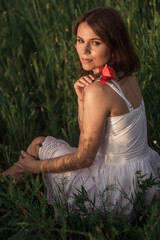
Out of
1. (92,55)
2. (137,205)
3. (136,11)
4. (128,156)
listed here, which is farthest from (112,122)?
(136,11)

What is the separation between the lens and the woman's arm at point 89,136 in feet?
5.57

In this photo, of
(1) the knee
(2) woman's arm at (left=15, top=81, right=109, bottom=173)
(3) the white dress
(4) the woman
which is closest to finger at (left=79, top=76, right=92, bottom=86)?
(4) the woman

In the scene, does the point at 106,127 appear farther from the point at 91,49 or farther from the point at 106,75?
the point at 91,49

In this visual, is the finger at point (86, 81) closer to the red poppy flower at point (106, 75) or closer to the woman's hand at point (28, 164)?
the red poppy flower at point (106, 75)

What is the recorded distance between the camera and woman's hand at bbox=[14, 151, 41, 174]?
80.9 inches

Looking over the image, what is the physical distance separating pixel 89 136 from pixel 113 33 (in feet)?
2.05

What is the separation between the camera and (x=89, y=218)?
163cm

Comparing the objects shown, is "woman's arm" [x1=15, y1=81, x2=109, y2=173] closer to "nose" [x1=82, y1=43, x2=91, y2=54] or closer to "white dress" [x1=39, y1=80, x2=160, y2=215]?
"white dress" [x1=39, y1=80, x2=160, y2=215]

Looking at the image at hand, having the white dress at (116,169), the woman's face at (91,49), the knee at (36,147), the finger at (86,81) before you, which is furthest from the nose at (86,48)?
the knee at (36,147)

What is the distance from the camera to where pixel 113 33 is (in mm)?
1800

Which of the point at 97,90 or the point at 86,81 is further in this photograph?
the point at 86,81

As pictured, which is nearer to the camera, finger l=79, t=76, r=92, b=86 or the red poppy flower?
the red poppy flower

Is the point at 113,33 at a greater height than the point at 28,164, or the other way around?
the point at 113,33

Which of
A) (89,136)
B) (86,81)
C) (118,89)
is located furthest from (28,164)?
(118,89)
